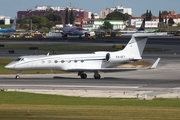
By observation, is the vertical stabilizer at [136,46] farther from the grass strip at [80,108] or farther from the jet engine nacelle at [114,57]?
the grass strip at [80,108]

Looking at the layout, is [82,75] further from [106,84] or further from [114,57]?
[106,84]

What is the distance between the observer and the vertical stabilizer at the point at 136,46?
5919 centimetres

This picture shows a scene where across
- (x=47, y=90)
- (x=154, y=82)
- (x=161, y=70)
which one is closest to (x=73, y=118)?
(x=47, y=90)

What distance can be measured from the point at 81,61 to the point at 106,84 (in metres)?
6.56

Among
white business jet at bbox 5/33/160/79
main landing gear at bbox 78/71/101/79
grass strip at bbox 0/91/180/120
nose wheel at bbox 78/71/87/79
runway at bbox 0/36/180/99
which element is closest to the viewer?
grass strip at bbox 0/91/180/120

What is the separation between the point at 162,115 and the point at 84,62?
26935mm

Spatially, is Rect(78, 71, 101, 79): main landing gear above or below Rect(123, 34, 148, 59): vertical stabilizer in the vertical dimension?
below

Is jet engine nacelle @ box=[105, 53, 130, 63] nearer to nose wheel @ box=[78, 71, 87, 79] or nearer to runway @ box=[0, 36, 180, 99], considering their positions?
runway @ box=[0, 36, 180, 99]

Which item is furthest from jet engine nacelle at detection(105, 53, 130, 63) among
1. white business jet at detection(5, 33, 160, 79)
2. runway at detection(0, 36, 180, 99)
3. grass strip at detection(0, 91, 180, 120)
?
grass strip at detection(0, 91, 180, 120)

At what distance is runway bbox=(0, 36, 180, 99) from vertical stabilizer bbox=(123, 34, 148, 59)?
95.4 inches

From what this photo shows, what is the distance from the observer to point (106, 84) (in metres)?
52.2

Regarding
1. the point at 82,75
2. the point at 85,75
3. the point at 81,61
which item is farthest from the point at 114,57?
the point at 82,75

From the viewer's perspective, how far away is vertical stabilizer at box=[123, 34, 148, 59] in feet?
194

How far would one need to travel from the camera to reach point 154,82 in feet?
177
